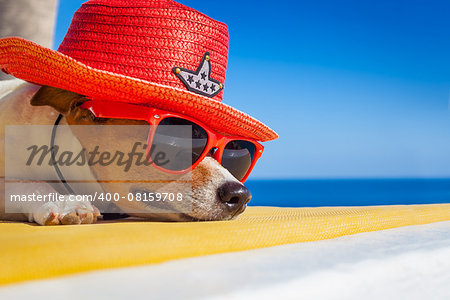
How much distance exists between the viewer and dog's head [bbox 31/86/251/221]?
138 cm

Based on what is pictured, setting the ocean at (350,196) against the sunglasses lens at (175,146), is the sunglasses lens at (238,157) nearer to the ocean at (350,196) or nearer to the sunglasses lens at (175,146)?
the sunglasses lens at (175,146)

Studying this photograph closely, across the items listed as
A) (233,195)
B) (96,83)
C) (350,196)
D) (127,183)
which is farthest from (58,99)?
(350,196)

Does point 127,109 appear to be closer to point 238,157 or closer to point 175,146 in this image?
point 175,146

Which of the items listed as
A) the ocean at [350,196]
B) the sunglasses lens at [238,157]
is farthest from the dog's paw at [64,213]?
the ocean at [350,196]

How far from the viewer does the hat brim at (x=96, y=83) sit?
1247mm

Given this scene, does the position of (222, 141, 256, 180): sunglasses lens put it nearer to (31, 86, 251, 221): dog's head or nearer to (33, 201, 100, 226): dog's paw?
(31, 86, 251, 221): dog's head

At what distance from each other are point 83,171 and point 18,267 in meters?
0.86

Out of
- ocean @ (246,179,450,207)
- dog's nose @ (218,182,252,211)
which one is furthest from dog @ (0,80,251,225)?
ocean @ (246,179,450,207)

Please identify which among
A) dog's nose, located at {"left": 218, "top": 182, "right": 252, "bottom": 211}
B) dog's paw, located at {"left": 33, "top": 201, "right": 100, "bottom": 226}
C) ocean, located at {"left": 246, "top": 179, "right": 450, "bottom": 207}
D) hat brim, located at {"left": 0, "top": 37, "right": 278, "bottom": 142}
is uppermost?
hat brim, located at {"left": 0, "top": 37, "right": 278, "bottom": 142}

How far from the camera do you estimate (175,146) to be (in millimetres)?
1383

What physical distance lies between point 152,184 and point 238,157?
44 cm

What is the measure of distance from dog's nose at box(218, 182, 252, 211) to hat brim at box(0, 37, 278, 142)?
0.24 m

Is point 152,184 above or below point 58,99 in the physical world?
below

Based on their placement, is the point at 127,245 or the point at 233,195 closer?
the point at 127,245
